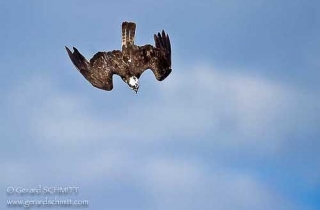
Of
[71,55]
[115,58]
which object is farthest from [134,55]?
[71,55]

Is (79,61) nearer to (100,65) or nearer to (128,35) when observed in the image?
(100,65)

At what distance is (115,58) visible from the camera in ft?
157

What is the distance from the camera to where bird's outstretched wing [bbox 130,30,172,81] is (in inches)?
1881

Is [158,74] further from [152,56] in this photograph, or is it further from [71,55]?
[71,55]

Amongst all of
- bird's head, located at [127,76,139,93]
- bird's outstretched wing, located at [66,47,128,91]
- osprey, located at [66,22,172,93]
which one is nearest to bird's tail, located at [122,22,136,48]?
osprey, located at [66,22,172,93]

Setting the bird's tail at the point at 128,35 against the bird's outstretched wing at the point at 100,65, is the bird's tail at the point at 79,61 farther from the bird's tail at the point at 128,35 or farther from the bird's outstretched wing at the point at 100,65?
the bird's tail at the point at 128,35

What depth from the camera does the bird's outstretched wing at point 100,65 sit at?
157 feet

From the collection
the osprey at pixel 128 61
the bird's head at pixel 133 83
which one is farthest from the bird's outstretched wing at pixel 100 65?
the bird's head at pixel 133 83

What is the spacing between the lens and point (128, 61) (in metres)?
47.8

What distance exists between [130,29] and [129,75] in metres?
3.19

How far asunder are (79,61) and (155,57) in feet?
16.4

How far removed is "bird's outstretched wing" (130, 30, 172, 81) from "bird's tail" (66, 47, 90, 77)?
121 inches

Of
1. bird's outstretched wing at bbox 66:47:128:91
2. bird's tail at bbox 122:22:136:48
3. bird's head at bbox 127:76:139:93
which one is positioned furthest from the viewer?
bird's head at bbox 127:76:139:93

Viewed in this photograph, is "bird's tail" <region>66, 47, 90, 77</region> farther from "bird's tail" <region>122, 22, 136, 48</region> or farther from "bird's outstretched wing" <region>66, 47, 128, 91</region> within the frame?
"bird's tail" <region>122, 22, 136, 48</region>
